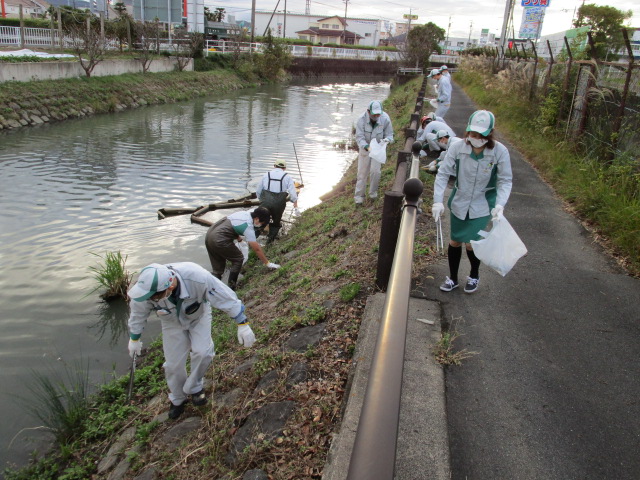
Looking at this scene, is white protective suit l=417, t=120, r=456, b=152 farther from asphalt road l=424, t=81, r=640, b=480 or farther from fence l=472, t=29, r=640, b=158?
asphalt road l=424, t=81, r=640, b=480

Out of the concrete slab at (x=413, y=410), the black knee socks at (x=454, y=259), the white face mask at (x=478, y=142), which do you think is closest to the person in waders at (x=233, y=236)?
the black knee socks at (x=454, y=259)

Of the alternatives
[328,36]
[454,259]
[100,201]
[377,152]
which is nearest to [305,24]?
[328,36]

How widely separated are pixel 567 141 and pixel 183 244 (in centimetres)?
802

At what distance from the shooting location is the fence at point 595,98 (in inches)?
307

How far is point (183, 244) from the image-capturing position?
9.55m

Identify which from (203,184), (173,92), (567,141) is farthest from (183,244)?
(173,92)

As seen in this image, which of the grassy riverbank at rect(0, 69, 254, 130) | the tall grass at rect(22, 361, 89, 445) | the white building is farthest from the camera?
the white building

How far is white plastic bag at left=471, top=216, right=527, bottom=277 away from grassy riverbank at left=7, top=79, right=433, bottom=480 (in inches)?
42.5

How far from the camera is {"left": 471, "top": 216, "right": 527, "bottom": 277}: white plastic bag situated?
13.2 ft

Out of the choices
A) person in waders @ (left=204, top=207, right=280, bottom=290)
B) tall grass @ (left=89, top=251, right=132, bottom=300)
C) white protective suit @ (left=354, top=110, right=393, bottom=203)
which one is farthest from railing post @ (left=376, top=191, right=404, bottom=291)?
tall grass @ (left=89, top=251, right=132, bottom=300)

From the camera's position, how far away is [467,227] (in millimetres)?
4578

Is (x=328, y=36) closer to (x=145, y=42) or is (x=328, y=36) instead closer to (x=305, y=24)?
(x=305, y=24)

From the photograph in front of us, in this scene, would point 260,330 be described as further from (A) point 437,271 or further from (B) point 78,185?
(B) point 78,185

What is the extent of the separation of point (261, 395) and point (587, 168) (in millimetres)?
6940
